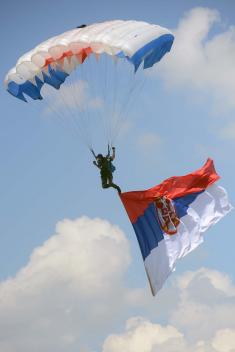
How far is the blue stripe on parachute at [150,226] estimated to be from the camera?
1175 inches

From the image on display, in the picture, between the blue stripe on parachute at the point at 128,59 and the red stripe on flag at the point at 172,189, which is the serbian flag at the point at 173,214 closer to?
the red stripe on flag at the point at 172,189

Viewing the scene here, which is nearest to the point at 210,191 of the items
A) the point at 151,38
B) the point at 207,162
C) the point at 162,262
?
the point at 207,162

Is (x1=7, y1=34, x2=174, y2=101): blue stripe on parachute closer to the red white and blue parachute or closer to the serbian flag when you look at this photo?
the red white and blue parachute

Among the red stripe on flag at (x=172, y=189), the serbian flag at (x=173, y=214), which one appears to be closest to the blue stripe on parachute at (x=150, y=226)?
the serbian flag at (x=173, y=214)

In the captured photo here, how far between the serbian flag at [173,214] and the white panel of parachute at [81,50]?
4436 millimetres

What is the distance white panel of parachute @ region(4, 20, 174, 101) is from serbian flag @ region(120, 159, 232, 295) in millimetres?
4436

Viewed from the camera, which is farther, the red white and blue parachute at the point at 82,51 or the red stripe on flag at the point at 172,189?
the red stripe on flag at the point at 172,189

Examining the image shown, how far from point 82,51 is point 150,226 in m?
5.98

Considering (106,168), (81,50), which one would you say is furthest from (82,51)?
(106,168)

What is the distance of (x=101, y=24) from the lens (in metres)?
29.6

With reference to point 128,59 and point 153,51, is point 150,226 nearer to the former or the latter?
point 153,51

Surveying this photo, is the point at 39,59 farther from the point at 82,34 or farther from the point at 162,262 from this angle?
the point at 162,262

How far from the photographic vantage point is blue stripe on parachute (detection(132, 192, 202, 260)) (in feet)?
97.9

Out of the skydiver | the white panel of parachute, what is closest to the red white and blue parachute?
the white panel of parachute
